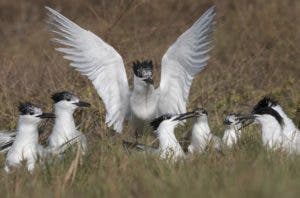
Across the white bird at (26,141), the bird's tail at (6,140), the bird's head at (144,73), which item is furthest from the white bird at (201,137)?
the bird's tail at (6,140)

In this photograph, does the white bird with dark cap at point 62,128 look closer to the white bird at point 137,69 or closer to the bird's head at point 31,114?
the bird's head at point 31,114

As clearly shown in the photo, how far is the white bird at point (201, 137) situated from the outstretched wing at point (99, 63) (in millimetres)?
916

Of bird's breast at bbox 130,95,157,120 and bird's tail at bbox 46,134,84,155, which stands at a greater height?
bird's breast at bbox 130,95,157,120

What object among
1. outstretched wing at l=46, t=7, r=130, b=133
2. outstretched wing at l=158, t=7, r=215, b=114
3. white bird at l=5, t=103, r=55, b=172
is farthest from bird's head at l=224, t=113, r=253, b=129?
white bird at l=5, t=103, r=55, b=172

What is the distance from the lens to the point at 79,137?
7.44 m

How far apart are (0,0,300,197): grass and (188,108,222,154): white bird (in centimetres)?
21

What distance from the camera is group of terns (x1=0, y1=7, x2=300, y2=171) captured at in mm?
7566

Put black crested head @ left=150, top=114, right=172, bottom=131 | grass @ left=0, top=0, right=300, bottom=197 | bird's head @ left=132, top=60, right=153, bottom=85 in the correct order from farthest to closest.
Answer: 1. bird's head @ left=132, top=60, right=153, bottom=85
2. black crested head @ left=150, top=114, right=172, bottom=131
3. grass @ left=0, top=0, right=300, bottom=197

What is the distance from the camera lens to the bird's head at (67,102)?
27.0 ft

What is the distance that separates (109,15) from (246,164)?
4.72 m

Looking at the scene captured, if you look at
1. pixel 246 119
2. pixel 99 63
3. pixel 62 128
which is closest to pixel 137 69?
pixel 99 63

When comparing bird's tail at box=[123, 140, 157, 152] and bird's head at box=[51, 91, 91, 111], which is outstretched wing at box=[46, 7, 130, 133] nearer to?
bird's head at box=[51, 91, 91, 111]

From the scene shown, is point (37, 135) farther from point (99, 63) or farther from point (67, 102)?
point (99, 63)

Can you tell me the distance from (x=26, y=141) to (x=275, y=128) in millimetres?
1835
